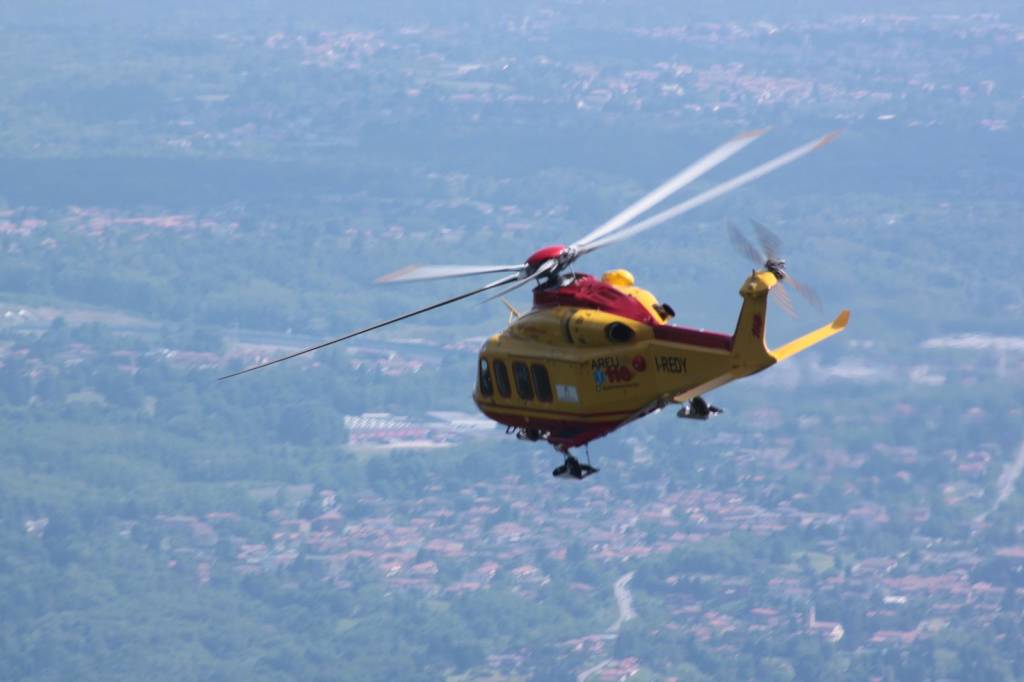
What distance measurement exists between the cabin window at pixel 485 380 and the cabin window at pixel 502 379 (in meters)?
0.26

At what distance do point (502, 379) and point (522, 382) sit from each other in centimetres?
72

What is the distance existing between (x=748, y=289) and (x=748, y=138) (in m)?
3.76

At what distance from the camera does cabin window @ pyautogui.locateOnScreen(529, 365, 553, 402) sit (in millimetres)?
49438

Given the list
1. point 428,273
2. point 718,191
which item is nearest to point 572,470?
point 428,273

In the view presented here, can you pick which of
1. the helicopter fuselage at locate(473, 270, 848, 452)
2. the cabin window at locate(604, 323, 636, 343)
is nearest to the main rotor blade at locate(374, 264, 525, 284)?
the cabin window at locate(604, 323, 636, 343)

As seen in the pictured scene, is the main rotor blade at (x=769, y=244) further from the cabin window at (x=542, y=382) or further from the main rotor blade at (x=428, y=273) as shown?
the cabin window at (x=542, y=382)

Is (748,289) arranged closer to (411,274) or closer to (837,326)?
(837,326)

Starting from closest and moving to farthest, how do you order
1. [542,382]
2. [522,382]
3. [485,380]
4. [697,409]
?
1. [697,409]
2. [542,382]
3. [522,382]
4. [485,380]

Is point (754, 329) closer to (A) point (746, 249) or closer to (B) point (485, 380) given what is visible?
(A) point (746, 249)

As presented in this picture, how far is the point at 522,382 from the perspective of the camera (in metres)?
50.1

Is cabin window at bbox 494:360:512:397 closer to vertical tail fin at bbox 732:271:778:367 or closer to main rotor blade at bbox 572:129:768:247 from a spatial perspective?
main rotor blade at bbox 572:129:768:247

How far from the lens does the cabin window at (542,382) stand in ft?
162

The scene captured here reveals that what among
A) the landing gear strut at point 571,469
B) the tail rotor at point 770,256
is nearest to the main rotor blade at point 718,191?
the tail rotor at point 770,256

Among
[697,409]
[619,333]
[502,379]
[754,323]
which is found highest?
[619,333]
